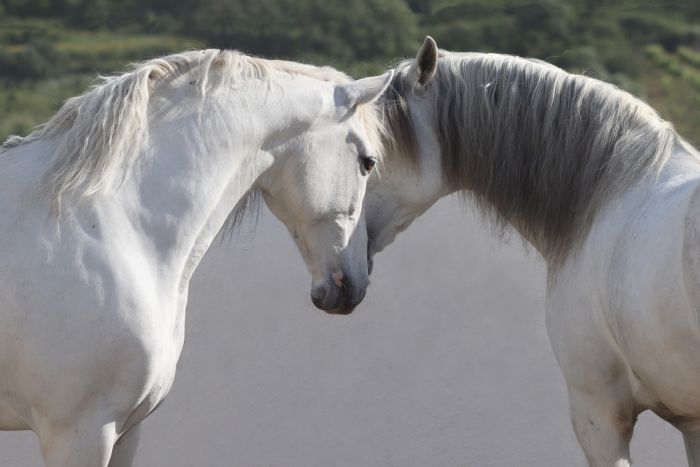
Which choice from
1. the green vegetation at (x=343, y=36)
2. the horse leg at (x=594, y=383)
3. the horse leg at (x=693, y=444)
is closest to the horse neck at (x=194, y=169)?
the horse leg at (x=594, y=383)

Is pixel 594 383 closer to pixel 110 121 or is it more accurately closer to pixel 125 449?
pixel 125 449

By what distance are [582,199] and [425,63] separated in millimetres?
609

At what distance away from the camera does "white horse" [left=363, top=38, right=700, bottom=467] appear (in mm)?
2740

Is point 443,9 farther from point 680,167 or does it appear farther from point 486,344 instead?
point 680,167

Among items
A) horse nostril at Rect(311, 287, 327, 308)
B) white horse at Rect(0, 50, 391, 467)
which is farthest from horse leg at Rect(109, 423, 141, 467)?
horse nostril at Rect(311, 287, 327, 308)

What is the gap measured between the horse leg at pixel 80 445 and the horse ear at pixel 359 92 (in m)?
0.97

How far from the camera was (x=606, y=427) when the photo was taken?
3.06 meters

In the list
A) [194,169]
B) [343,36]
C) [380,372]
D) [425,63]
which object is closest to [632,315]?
[425,63]

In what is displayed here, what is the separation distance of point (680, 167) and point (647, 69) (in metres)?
3.21

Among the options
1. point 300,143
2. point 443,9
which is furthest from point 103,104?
point 443,9

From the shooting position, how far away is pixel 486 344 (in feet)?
14.9

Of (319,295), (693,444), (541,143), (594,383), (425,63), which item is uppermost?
(425,63)

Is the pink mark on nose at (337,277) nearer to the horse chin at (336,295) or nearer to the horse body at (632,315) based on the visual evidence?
the horse chin at (336,295)

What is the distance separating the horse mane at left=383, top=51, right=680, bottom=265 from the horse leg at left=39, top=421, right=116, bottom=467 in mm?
1352
